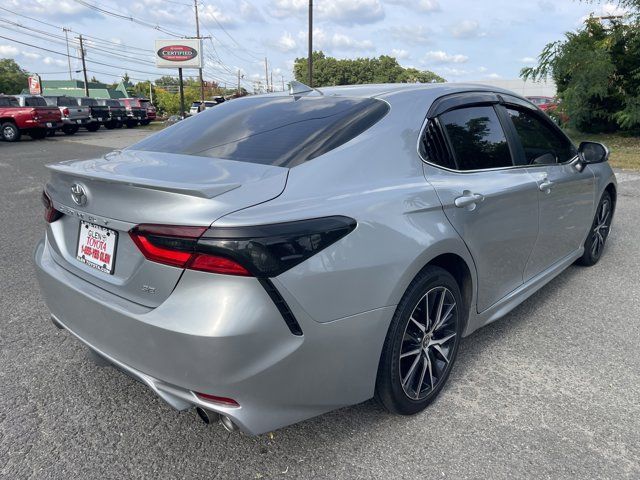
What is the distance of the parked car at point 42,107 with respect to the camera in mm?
20906

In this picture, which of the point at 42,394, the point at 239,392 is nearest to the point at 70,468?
the point at 42,394

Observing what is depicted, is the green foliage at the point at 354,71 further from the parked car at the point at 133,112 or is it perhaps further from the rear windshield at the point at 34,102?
the rear windshield at the point at 34,102

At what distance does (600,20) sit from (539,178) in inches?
752

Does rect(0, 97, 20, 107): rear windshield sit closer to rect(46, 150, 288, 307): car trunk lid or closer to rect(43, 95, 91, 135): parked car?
rect(43, 95, 91, 135): parked car

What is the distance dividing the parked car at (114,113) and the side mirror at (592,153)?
2985 cm

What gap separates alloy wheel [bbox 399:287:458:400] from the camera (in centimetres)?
243

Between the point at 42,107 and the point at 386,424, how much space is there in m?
22.6

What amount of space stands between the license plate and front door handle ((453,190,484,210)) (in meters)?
1.58

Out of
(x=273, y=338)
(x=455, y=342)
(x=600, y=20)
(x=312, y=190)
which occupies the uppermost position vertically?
(x=600, y=20)

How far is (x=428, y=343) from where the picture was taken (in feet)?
8.34

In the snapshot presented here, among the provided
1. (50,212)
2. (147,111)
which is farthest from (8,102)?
(50,212)

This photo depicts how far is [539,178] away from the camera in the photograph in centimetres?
331

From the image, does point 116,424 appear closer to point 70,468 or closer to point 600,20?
point 70,468

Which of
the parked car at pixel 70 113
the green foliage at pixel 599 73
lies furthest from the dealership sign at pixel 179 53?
the green foliage at pixel 599 73
